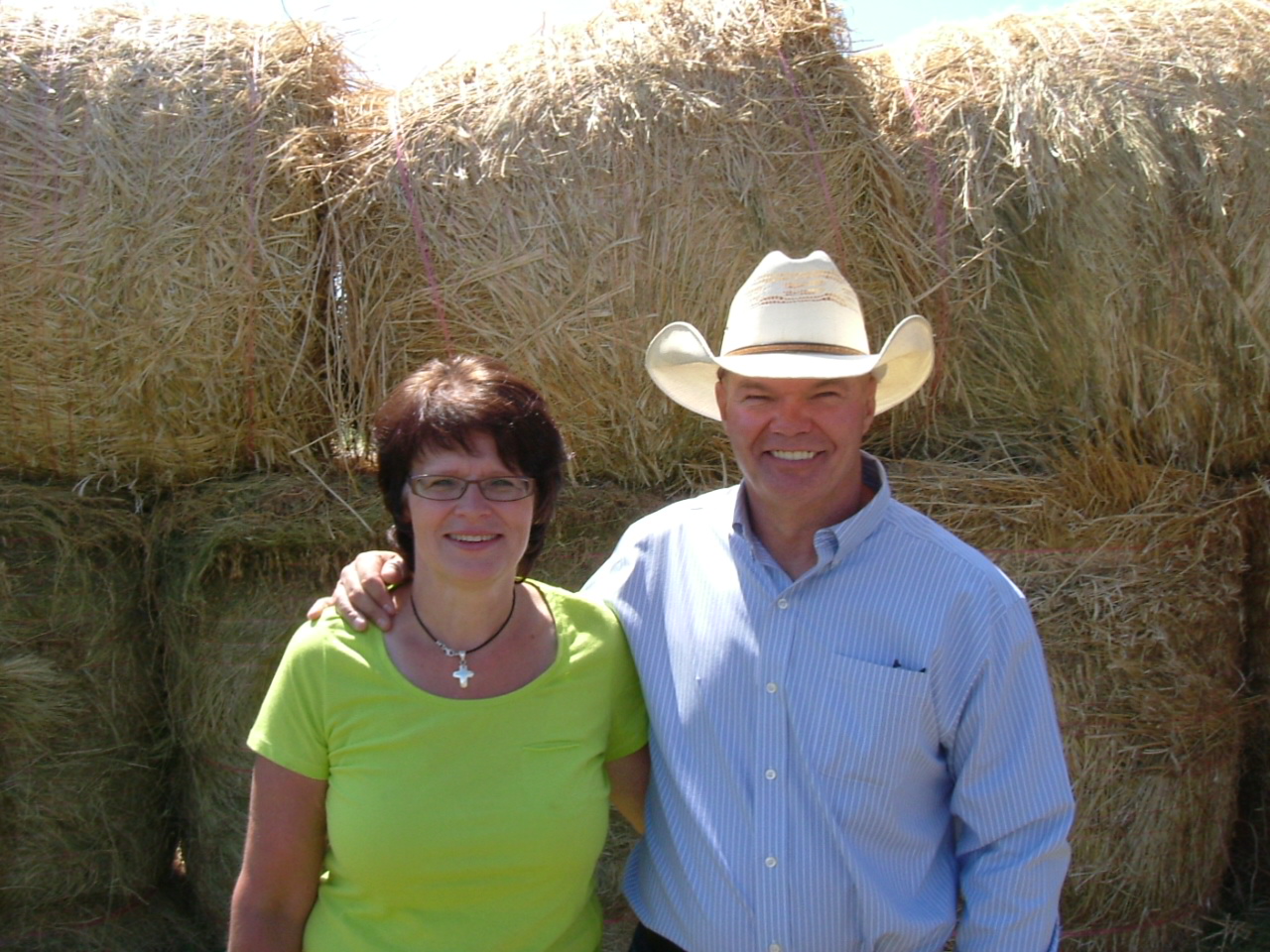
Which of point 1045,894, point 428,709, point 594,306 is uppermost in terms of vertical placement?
point 594,306

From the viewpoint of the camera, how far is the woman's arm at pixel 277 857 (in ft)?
5.85

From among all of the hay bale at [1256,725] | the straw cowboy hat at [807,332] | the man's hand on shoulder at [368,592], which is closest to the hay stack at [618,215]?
the straw cowboy hat at [807,332]

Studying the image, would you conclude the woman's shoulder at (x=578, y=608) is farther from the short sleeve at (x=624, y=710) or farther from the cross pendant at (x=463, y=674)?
the cross pendant at (x=463, y=674)

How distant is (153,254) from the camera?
2977mm

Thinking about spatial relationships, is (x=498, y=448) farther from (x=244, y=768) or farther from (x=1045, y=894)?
(x=244, y=768)

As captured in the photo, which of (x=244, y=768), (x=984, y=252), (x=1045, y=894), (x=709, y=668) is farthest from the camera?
(x=244, y=768)

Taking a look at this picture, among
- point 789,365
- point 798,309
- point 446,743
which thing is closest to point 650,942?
point 446,743

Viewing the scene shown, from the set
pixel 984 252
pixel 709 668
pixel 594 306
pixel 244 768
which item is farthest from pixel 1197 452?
pixel 244 768

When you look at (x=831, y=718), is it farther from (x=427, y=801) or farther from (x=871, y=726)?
(x=427, y=801)

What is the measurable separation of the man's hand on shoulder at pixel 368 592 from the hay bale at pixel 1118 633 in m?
1.43

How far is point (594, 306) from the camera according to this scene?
2973 mm

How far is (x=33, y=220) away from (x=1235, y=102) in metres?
3.06

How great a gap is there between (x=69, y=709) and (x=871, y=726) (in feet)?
7.71

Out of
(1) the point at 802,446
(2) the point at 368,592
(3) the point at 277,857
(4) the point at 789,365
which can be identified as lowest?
(3) the point at 277,857
